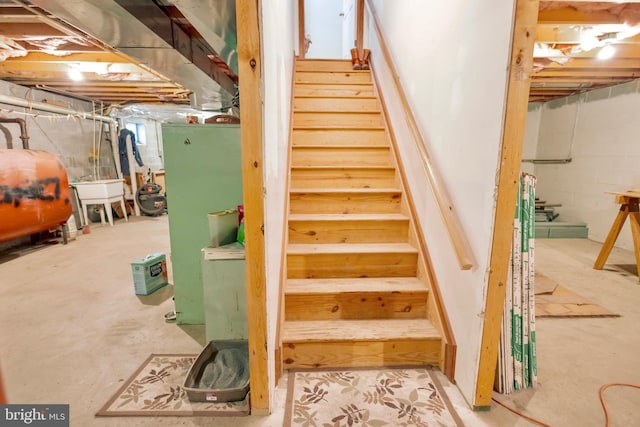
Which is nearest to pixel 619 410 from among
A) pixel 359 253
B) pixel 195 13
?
pixel 359 253

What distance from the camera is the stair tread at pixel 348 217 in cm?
231

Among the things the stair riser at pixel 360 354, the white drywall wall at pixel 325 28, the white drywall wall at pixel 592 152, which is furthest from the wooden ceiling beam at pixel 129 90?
the white drywall wall at pixel 592 152

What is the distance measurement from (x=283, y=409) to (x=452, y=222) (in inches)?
50.8

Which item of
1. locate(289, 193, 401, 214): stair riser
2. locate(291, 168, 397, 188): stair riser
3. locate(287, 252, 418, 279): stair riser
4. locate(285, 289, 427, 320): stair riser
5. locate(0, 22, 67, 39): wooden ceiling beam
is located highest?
locate(0, 22, 67, 39): wooden ceiling beam

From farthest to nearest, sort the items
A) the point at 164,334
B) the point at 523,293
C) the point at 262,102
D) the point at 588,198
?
the point at 588,198
the point at 164,334
the point at 523,293
the point at 262,102

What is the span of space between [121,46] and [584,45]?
4045 mm

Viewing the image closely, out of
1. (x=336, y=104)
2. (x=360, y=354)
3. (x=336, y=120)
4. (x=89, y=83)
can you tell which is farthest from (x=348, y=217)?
(x=89, y=83)

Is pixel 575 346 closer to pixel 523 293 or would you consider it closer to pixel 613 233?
pixel 523 293

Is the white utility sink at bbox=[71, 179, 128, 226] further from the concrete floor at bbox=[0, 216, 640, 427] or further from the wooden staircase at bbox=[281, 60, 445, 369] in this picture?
the wooden staircase at bbox=[281, 60, 445, 369]

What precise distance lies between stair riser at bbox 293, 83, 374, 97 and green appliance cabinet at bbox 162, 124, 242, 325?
162 centimetres

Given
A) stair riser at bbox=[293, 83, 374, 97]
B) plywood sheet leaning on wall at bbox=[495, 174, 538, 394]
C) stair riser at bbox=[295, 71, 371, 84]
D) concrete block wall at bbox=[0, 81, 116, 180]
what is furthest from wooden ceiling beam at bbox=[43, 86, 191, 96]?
plywood sheet leaning on wall at bbox=[495, 174, 538, 394]

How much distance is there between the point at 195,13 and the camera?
1.60 m

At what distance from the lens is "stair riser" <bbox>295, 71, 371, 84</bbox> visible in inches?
148

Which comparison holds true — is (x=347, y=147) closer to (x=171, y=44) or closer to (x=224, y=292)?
(x=171, y=44)
